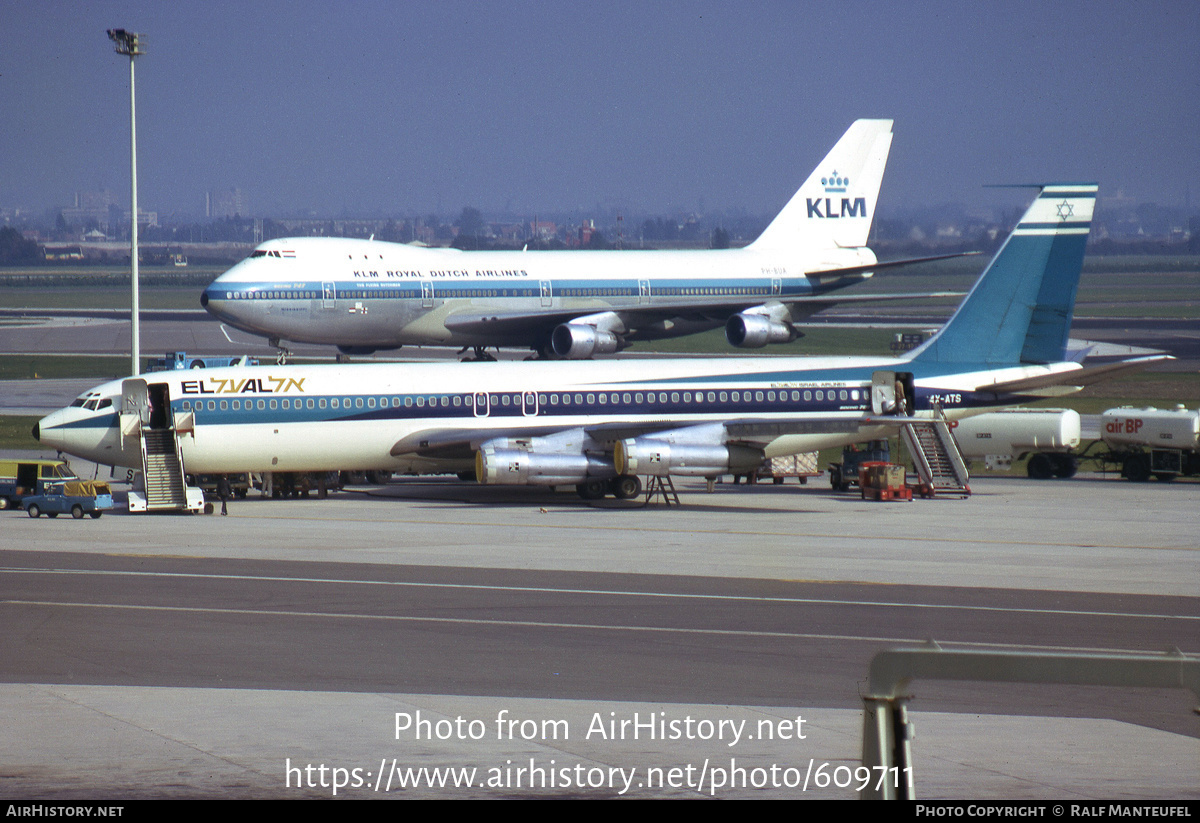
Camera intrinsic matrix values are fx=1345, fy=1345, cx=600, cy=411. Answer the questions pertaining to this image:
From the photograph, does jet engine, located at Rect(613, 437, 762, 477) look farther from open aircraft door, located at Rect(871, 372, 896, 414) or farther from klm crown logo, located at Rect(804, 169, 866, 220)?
klm crown logo, located at Rect(804, 169, 866, 220)

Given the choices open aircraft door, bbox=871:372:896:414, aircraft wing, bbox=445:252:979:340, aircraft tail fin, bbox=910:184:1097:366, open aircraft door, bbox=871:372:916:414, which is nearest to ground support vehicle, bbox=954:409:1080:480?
aircraft tail fin, bbox=910:184:1097:366

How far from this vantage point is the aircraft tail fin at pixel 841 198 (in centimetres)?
7281

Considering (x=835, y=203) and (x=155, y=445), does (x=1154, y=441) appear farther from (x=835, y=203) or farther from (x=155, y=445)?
(x=155, y=445)

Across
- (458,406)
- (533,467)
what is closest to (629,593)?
(533,467)

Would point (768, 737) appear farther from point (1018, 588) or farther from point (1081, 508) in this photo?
point (1081, 508)

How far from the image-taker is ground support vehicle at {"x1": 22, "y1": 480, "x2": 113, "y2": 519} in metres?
35.6

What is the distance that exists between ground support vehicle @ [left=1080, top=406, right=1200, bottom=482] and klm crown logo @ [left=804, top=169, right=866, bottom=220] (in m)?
27.7

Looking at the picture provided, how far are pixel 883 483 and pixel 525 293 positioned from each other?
2829cm

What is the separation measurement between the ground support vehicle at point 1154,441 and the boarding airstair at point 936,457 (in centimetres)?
877

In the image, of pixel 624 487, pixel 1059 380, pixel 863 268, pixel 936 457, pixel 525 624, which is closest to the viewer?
pixel 525 624

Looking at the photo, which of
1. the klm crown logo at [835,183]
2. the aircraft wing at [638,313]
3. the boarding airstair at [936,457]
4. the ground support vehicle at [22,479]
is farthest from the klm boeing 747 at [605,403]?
the klm crown logo at [835,183]

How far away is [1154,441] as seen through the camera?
155 ft

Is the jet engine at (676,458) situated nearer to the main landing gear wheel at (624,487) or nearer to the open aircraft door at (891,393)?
the main landing gear wheel at (624,487)

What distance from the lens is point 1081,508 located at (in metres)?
38.6
